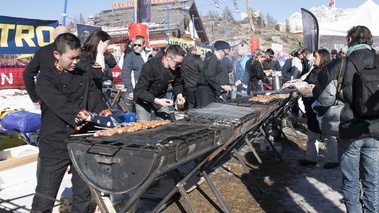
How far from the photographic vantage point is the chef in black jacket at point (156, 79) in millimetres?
4848

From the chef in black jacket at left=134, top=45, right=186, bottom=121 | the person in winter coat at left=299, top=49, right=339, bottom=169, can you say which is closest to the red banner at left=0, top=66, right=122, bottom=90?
the chef in black jacket at left=134, top=45, right=186, bottom=121

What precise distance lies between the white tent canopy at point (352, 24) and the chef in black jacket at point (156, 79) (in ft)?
31.2

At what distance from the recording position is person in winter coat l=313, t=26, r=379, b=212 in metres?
3.20

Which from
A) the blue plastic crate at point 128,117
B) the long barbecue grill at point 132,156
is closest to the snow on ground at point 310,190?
the blue plastic crate at point 128,117

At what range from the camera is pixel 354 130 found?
126 inches

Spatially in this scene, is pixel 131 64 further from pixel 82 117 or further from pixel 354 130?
pixel 354 130

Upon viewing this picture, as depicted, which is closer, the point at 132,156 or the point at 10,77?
the point at 132,156

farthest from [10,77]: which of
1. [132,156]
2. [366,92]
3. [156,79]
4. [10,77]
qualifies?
[366,92]

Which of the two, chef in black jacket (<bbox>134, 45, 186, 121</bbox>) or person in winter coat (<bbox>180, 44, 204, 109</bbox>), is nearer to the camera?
chef in black jacket (<bbox>134, 45, 186, 121</bbox>)

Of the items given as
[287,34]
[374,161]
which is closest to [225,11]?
[287,34]

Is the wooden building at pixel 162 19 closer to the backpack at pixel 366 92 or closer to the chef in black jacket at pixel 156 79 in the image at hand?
the chef in black jacket at pixel 156 79

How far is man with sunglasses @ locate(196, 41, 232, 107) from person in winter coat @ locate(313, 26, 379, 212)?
368cm

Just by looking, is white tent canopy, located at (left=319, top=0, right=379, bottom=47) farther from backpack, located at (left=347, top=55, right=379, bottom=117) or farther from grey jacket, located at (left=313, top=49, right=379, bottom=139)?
backpack, located at (left=347, top=55, right=379, bottom=117)

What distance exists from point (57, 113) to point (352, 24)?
1329cm
